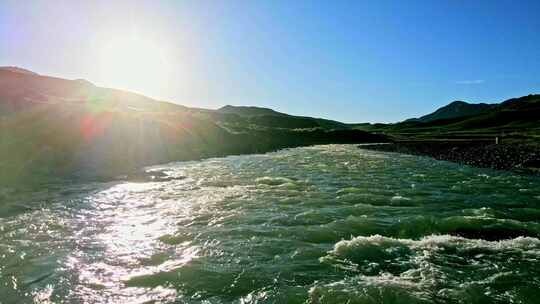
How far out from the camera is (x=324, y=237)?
16.7 m

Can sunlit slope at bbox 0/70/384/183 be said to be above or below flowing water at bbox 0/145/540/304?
above

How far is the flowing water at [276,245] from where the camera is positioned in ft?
38.3

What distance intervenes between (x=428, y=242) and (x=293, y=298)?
701cm

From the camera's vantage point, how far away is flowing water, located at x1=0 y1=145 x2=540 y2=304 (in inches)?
460

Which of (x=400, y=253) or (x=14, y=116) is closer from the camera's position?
(x=400, y=253)

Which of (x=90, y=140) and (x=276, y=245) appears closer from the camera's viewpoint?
(x=276, y=245)

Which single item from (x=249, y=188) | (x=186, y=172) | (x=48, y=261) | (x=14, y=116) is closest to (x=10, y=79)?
(x=14, y=116)

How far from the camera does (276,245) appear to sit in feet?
52.3

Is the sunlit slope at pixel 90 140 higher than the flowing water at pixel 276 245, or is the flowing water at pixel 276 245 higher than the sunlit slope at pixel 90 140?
the sunlit slope at pixel 90 140

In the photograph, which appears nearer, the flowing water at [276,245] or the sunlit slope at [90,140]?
the flowing water at [276,245]

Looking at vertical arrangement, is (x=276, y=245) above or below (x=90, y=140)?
below

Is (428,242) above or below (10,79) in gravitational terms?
below

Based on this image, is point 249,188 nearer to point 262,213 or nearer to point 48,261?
point 262,213

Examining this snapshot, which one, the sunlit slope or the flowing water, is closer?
the flowing water
